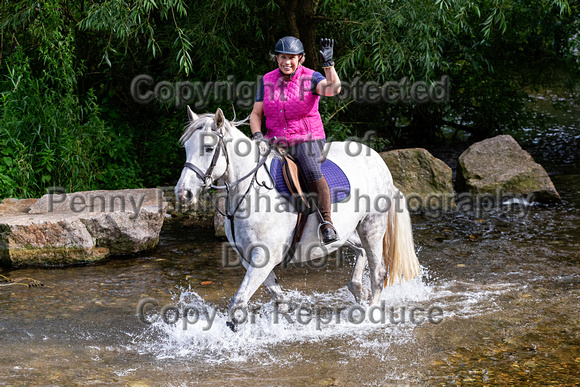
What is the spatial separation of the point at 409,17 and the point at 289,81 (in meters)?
4.89

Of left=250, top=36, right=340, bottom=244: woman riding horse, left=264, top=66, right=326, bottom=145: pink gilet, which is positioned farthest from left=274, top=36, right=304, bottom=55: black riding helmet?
left=264, top=66, right=326, bottom=145: pink gilet

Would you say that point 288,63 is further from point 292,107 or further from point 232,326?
point 232,326

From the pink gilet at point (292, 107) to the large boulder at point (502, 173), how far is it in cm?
594

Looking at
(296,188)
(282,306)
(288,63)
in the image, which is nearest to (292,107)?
(288,63)

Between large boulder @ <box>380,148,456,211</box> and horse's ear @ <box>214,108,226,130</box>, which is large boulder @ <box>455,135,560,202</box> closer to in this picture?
large boulder @ <box>380,148,456,211</box>

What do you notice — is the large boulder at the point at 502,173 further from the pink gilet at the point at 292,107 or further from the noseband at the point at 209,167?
the noseband at the point at 209,167

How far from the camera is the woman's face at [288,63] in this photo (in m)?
4.60

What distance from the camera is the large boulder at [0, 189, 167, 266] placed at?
6730 millimetres

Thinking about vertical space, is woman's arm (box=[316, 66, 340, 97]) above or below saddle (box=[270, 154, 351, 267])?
above

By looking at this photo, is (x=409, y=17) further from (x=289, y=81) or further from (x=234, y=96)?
(x=289, y=81)

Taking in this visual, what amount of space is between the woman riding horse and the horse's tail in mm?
1063

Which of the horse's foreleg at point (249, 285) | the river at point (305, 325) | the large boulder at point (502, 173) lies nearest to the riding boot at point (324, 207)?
the horse's foreleg at point (249, 285)

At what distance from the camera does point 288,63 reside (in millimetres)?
4605

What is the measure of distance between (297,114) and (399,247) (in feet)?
5.79
